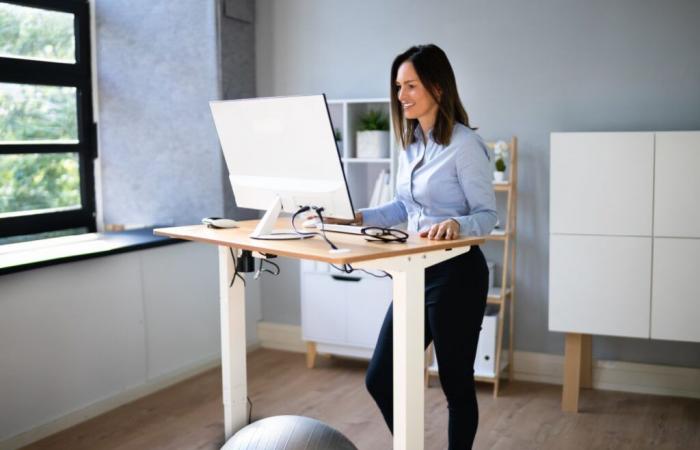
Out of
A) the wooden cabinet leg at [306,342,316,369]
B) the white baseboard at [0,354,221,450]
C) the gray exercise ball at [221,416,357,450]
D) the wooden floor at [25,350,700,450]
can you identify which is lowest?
the wooden floor at [25,350,700,450]

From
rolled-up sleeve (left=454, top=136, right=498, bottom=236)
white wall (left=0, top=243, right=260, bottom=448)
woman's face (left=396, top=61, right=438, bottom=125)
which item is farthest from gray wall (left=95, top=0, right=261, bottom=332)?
rolled-up sleeve (left=454, top=136, right=498, bottom=236)

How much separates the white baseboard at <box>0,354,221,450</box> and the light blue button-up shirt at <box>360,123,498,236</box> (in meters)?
1.88

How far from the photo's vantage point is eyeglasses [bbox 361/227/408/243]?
232 centimetres

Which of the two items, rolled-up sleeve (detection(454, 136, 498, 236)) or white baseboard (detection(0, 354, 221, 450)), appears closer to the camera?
rolled-up sleeve (detection(454, 136, 498, 236))

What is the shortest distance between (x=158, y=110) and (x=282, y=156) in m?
2.13

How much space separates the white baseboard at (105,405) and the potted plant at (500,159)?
1.79 m

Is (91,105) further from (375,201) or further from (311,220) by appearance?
(311,220)

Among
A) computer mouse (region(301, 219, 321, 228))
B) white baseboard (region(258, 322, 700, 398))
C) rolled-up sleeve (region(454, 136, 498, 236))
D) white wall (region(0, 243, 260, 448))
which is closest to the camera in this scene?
rolled-up sleeve (region(454, 136, 498, 236))

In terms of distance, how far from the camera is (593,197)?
357 cm

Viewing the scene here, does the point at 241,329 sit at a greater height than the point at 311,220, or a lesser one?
lesser

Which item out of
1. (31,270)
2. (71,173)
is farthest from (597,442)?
(71,173)

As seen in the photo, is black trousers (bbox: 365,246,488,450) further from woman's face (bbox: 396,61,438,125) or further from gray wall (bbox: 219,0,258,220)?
gray wall (bbox: 219,0,258,220)

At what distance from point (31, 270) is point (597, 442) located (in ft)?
8.02

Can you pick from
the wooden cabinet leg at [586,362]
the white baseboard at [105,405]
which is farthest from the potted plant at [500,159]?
the white baseboard at [105,405]
